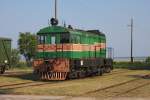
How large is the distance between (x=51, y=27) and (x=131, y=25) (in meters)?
53.7

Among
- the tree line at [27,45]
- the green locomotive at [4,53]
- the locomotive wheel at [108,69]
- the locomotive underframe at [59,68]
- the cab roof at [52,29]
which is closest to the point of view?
the locomotive underframe at [59,68]

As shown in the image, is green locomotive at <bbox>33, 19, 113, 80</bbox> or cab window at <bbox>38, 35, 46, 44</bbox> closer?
green locomotive at <bbox>33, 19, 113, 80</bbox>

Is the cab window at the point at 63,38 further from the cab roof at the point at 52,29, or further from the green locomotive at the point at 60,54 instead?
the cab roof at the point at 52,29

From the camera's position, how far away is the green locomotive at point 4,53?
36000 mm

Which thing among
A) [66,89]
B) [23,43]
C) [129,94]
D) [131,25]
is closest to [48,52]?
[66,89]

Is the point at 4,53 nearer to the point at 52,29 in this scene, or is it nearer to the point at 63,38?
the point at 52,29

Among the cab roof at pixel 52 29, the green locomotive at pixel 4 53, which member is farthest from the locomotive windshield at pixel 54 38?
the green locomotive at pixel 4 53

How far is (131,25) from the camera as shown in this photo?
8206 centimetres

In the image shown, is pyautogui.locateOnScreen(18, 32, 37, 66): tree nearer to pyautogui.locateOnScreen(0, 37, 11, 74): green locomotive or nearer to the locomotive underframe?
pyautogui.locateOnScreen(0, 37, 11, 74): green locomotive

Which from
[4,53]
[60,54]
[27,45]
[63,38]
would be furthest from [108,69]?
[27,45]

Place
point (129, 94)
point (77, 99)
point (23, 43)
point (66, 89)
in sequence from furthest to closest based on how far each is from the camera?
point (23, 43) < point (66, 89) < point (129, 94) < point (77, 99)

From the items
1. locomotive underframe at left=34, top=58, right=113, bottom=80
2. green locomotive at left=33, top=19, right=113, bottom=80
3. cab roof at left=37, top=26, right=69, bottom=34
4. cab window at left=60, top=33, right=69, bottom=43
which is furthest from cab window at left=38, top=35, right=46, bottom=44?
locomotive underframe at left=34, top=58, right=113, bottom=80

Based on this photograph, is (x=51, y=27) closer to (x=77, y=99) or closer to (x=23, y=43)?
(x=77, y=99)

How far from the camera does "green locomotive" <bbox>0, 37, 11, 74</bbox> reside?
1417 inches
